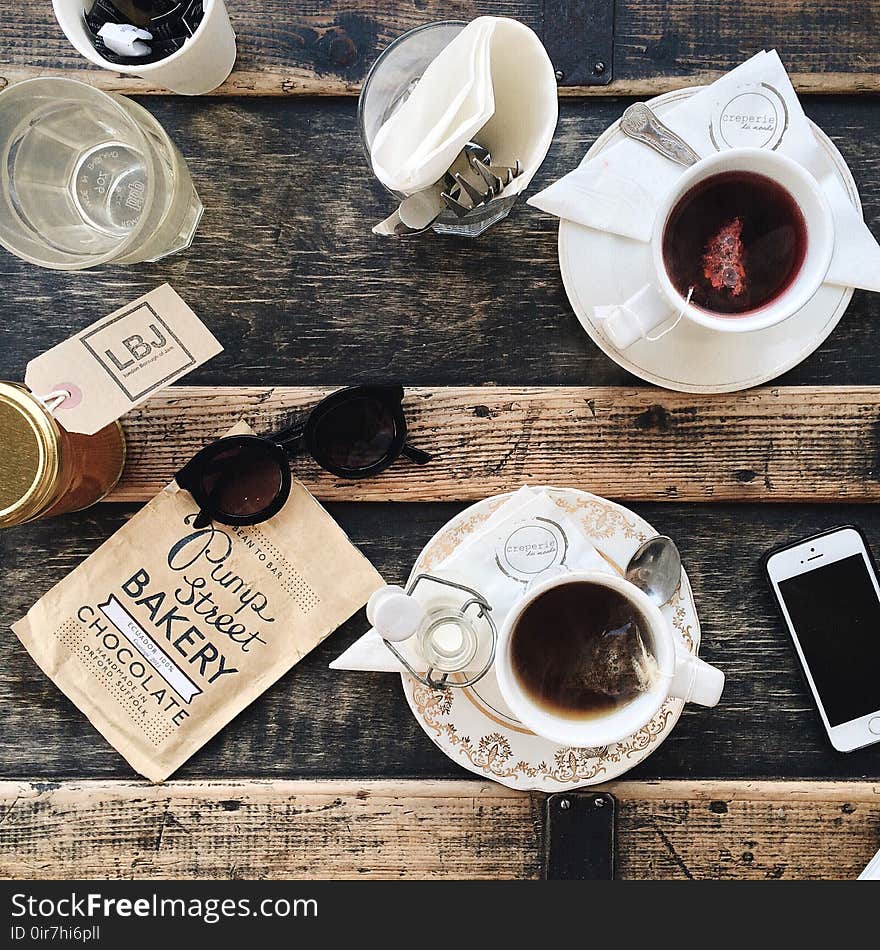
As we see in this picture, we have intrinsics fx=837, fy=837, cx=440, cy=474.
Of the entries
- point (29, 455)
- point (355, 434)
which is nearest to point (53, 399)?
point (29, 455)

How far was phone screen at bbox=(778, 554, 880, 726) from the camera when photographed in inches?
38.2

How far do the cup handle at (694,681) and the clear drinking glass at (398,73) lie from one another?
50cm

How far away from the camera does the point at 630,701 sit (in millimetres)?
800

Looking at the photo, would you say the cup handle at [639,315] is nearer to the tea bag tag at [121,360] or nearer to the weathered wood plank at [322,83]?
the weathered wood plank at [322,83]

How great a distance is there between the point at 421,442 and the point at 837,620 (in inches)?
20.7

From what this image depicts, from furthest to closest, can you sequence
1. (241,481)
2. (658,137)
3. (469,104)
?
1. (241,481)
2. (658,137)
3. (469,104)

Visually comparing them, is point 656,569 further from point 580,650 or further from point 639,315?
point 639,315

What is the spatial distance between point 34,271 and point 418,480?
51 centimetres

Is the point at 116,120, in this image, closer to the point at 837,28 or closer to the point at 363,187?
the point at 363,187

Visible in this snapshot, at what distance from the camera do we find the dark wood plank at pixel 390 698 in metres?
0.98

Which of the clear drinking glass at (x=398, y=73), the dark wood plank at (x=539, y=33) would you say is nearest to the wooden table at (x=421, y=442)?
the dark wood plank at (x=539, y=33)

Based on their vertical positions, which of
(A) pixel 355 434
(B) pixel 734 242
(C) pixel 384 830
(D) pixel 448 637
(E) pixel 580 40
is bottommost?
(C) pixel 384 830

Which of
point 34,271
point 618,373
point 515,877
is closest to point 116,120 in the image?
point 34,271

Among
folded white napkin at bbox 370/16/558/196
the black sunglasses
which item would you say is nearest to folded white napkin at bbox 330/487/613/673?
the black sunglasses
